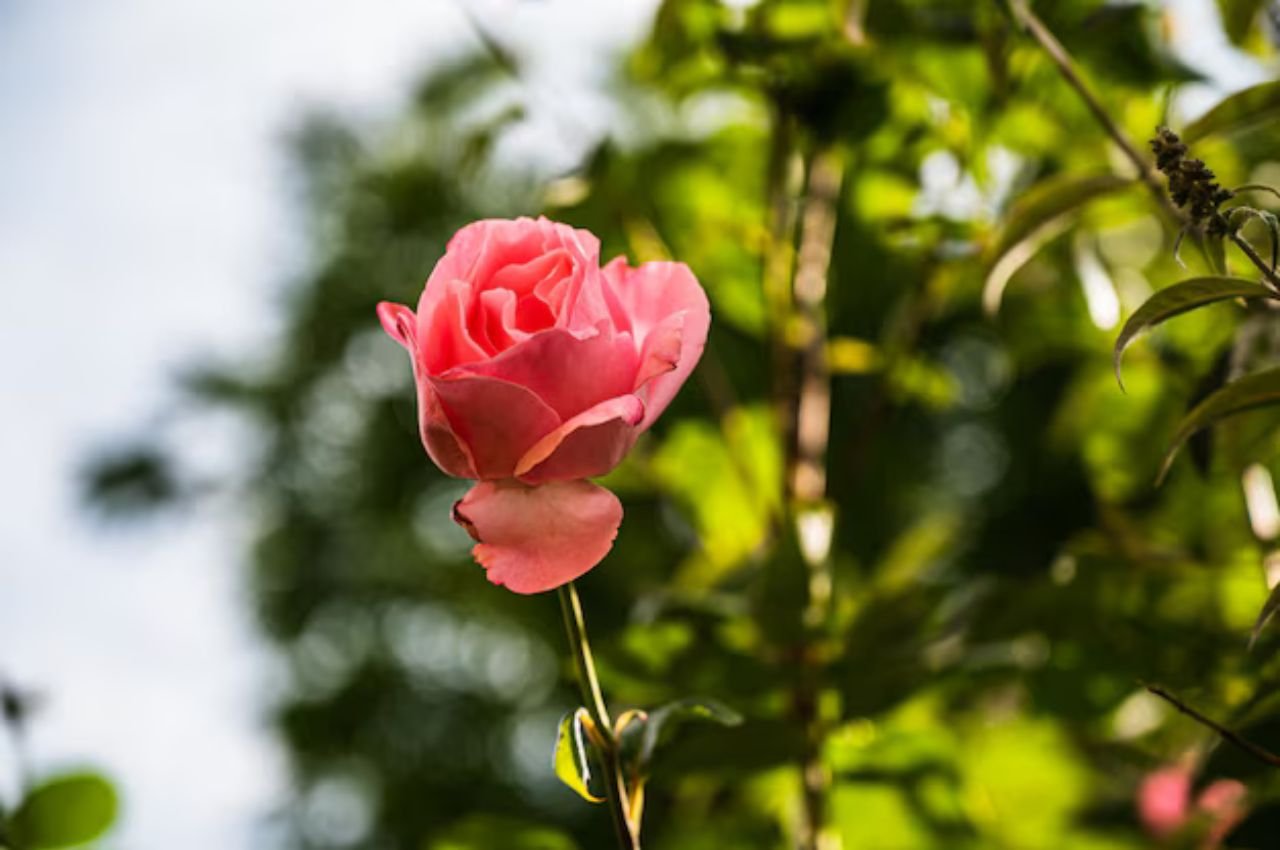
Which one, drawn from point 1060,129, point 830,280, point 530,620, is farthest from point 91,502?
point 1060,129

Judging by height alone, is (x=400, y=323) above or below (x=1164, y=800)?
above

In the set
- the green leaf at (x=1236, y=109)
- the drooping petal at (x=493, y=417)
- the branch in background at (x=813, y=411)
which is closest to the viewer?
→ the drooping petal at (x=493, y=417)

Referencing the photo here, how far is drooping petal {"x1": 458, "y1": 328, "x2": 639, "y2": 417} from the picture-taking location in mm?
242

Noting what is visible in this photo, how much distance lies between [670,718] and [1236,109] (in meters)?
0.28

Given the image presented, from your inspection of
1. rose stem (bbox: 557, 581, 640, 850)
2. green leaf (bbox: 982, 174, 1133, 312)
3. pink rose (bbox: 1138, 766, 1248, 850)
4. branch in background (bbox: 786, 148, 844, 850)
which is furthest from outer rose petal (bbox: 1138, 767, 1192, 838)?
rose stem (bbox: 557, 581, 640, 850)

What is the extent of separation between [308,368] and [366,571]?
0.38 meters

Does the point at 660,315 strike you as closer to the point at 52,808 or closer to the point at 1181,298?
the point at 1181,298

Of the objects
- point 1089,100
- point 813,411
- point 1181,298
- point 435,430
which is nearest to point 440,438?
point 435,430

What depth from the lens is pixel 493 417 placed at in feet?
0.79

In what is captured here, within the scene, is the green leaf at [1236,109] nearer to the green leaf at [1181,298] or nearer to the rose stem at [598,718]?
the green leaf at [1181,298]

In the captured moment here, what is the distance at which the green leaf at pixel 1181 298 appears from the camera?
26 centimetres

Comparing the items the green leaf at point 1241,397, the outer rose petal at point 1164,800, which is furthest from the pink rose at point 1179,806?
the green leaf at point 1241,397

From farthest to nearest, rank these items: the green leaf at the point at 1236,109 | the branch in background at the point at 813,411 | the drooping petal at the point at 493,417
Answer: the branch in background at the point at 813,411, the green leaf at the point at 1236,109, the drooping petal at the point at 493,417

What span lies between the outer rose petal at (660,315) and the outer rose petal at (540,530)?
0.02 meters
